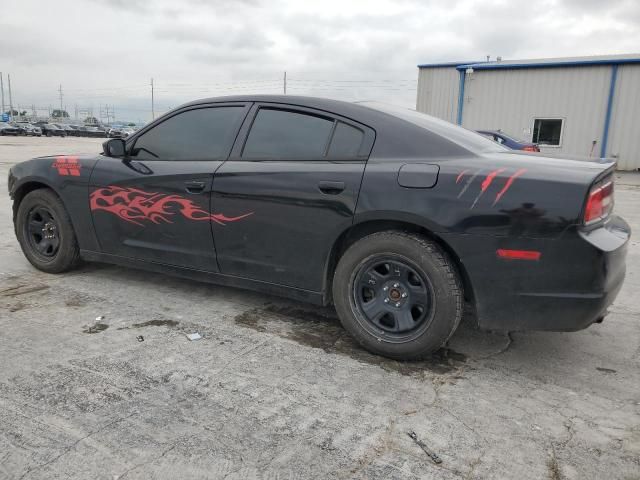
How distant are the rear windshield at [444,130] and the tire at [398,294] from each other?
0.69 metres

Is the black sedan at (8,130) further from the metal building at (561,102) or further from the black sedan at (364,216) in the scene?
the black sedan at (364,216)

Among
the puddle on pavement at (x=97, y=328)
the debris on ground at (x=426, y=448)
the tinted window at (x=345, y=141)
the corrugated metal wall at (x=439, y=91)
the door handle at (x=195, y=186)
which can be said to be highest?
the corrugated metal wall at (x=439, y=91)

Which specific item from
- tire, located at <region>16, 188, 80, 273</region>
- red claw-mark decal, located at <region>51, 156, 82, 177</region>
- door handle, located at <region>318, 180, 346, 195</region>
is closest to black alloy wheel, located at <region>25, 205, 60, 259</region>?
tire, located at <region>16, 188, 80, 273</region>

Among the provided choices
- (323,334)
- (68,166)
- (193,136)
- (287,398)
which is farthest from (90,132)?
(287,398)

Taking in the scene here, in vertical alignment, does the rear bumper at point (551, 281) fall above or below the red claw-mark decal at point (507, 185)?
below

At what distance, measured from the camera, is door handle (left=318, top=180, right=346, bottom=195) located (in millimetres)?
3043

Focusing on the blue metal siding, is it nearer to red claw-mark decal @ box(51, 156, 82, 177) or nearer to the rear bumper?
the rear bumper

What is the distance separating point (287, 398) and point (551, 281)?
4.76ft

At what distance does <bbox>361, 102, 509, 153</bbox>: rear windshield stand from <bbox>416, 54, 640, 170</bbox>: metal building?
17.1 meters

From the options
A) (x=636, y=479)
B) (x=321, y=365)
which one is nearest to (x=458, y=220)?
(x=321, y=365)

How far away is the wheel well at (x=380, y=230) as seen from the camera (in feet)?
9.37

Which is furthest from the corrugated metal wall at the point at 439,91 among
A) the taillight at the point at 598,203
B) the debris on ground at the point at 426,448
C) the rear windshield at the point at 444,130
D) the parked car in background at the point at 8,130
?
the parked car in background at the point at 8,130

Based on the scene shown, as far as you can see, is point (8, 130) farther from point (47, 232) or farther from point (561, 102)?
point (47, 232)

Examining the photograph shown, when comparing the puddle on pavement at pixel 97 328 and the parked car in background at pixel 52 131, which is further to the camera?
the parked car in background at pixel 52 131
